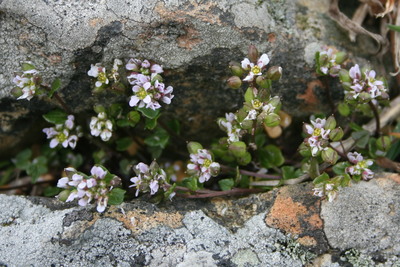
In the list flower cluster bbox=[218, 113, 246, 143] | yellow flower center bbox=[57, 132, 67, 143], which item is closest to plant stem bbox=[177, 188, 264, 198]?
flower cluster bbox=[218, 113, 246, 143]

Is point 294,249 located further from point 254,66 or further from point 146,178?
point 254,66

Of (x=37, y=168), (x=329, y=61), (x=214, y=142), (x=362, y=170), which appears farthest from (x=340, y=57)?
(x=37, y=168)

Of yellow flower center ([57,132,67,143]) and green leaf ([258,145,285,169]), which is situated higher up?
green leaf ([258,145,285,169])

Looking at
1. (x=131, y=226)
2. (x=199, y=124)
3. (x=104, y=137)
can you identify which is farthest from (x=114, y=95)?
(x=131, y=226)

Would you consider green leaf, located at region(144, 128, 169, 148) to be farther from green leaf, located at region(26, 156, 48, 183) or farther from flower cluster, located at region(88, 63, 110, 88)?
green leaf, located at region(26, 156, 48, 183)

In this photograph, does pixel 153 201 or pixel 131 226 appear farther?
pixel 153 201

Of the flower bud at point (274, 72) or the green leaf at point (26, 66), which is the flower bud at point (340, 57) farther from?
the green leaf at point (26, 66)

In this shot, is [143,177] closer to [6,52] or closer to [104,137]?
[104,137]
